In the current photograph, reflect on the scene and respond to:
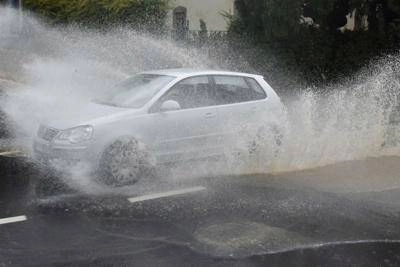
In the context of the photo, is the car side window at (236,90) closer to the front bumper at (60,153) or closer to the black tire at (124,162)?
the black tire at (124,162)

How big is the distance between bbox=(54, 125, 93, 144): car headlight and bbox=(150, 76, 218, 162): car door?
925 millimetres

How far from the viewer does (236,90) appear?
9.52m

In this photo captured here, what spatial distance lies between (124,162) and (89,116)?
789 millimetres

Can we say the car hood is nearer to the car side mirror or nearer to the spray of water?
the spray of water

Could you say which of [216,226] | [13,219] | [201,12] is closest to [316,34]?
[201,12]

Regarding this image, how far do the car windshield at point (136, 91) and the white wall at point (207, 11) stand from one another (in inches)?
501

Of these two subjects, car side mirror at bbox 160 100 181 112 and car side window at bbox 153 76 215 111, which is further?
car side window at bbox 153 76 215 111

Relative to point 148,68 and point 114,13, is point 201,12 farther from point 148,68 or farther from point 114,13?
point 148,68

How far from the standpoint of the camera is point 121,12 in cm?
1888

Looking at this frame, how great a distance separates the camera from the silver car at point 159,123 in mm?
8047

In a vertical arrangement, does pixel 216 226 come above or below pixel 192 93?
below

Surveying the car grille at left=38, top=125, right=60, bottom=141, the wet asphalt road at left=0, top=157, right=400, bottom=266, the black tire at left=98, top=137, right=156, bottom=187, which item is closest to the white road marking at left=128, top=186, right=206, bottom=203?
the wet asphalt road at left=0, top=157, right=400, bottom=266

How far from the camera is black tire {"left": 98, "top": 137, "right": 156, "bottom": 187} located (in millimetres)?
8047

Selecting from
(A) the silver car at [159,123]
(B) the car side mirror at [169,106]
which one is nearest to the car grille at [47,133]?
(A) the silver car at [159,123]
